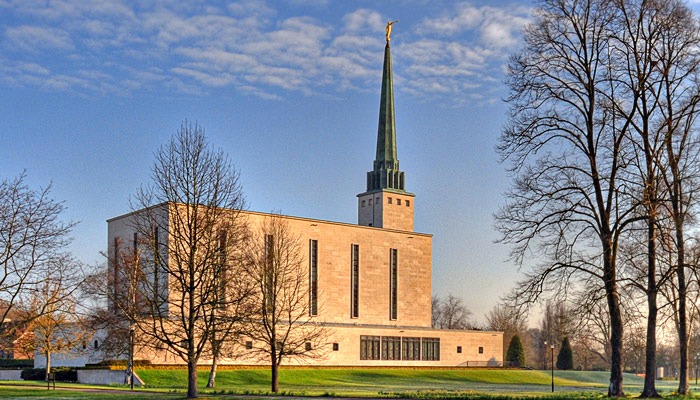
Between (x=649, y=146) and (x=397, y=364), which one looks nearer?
(x=649, y=146)

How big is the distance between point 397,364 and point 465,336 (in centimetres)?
1111

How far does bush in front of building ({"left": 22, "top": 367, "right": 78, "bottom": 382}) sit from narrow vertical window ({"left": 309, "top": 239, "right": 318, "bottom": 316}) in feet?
95.0

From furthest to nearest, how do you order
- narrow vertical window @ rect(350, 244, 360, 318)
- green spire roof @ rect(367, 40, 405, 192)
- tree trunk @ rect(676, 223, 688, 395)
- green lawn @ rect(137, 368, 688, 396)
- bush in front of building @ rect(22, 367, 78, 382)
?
green spire roof @ rect(367, 40, 405, 192) → narrow vertical window @ rect(350, 244, 360, 318) → bush in front of building @ rect(22, 367, 78, 382) → green lawn @ rect(137, 368, 688, 396) → tree trunk @ rect(676, 223, 688, 395)

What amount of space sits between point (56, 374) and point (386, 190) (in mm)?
47050

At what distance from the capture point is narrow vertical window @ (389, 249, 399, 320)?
3497 inches

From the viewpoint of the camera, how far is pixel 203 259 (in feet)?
100

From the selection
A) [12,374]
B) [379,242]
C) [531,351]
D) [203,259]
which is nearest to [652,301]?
[203,259]

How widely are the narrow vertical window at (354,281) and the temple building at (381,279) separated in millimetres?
106

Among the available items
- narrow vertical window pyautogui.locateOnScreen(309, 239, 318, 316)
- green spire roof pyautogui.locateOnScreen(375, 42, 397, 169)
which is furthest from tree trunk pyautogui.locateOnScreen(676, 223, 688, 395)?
green spire roof pyautogui.locateOnScreen(375, 42, 397, 169)

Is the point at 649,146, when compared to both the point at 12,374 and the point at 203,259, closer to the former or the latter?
the point at 203,259

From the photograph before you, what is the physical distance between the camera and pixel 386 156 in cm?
9494

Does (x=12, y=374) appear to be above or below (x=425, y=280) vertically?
below

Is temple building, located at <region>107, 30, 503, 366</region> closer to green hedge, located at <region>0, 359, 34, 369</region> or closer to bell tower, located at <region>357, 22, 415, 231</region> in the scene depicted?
bell tower, located at <region>357, 22, 415, 231</region>

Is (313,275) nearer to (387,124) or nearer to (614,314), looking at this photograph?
(387,124)
